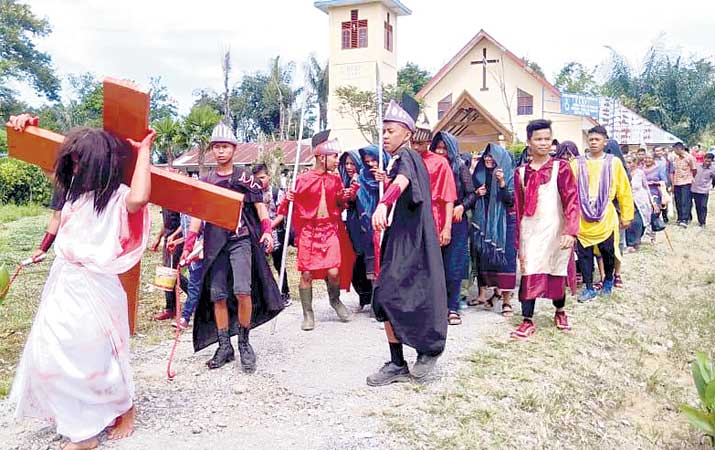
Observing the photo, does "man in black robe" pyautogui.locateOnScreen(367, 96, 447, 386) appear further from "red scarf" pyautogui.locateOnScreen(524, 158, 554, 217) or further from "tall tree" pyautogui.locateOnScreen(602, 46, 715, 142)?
"tall tree" pyautogui.locateOnScreen(602, 46, 715, 142)

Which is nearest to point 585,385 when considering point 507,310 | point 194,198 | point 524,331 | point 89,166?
point 524,331

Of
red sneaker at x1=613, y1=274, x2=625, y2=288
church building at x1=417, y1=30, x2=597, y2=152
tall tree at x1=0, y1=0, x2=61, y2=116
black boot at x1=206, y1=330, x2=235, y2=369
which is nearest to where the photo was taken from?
black boot at x1=206, y1=330, x2=235, y2=369

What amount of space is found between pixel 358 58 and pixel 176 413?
2981 centimetres

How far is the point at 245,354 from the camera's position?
16.6 ft

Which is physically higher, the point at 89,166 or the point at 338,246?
the point at 89,166

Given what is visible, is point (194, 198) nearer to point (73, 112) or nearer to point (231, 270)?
point (231, 270)

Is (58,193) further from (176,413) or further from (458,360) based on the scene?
(458,360)

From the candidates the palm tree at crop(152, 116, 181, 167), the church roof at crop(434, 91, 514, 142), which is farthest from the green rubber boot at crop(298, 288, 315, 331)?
the church roof at crop(434, 91, 514, 142)

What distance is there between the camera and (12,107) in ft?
128

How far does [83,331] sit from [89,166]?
0.86 m

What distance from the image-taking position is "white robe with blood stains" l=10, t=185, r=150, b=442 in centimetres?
346

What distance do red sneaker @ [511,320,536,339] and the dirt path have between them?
27 cm

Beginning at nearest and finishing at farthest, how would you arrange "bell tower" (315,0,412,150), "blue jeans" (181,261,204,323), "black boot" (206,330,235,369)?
"black boot" (206,330,235,369) < "blue jeans" (181,261,204,323) < "bell tower" (315,0,412,150)

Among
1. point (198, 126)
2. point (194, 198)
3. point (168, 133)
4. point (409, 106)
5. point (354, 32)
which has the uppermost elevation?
point (354, 32)
